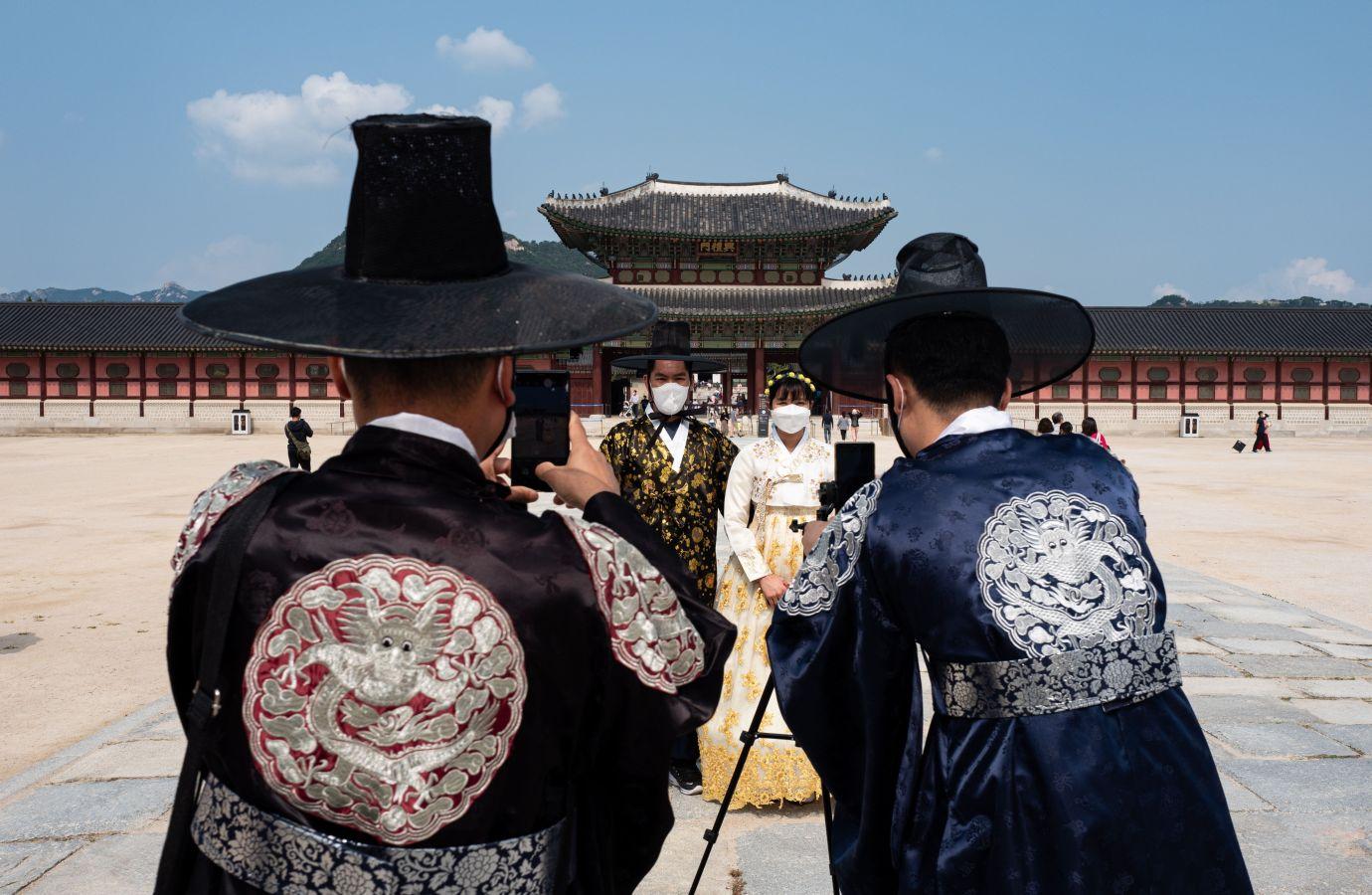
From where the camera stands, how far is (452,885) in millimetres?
1225

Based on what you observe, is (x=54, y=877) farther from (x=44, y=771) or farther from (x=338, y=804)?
(x=338, y=804)

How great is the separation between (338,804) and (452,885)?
18cm

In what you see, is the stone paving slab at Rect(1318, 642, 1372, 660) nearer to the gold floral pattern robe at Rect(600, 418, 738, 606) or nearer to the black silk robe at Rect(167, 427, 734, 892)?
the gold floral pattern robe at Rect(600, 418, 738, 606)

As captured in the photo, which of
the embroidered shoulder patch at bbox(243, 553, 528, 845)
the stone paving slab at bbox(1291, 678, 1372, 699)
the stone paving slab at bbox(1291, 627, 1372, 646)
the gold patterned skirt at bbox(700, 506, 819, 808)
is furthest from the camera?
the stone paving slab at bbox(1291, 627, 1372, 646)

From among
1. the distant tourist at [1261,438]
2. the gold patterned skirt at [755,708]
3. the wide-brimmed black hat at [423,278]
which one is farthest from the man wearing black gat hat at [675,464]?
the distant tourist at [1261,438]

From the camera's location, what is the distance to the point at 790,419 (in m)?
3.94

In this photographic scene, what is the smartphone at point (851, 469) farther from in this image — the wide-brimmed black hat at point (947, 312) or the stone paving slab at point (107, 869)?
the stone paving slab at point (107, 869)

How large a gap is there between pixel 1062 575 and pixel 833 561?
42 centimetres

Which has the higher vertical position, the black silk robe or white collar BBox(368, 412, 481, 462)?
white collar BBox(368, 412, 481, 462)

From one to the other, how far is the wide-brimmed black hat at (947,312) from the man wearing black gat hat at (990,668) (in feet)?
0.36

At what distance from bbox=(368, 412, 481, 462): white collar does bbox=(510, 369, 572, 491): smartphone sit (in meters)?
0.18

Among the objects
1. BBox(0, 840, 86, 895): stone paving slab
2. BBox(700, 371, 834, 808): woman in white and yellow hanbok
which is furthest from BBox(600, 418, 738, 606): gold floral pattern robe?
BBox(0, 840, 86, 895): stone paving slab

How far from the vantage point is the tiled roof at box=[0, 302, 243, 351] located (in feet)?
115

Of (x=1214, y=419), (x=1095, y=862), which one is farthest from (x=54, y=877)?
(x=1214, y=419)
